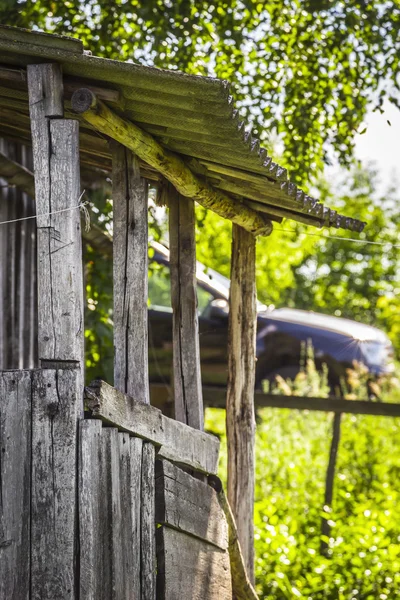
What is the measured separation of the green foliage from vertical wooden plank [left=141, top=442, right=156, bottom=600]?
2645 millimetres

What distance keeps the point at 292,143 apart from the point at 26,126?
3.10m

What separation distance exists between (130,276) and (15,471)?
122 cm

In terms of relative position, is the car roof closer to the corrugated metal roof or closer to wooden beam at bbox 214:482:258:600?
wooden beam at bbox 214:482:258:600

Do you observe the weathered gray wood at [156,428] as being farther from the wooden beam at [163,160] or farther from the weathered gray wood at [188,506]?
the wooden beam at [163,160]

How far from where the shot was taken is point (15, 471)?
380 centimetres

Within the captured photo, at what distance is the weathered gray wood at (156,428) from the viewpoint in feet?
13.1

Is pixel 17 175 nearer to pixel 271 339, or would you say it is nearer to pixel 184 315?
pixel 184 315

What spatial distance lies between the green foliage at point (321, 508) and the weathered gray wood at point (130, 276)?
304 centimetres

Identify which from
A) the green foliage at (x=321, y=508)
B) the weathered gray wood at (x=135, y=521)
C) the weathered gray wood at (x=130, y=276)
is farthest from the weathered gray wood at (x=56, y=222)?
the green foliage at (x=321, y=508)

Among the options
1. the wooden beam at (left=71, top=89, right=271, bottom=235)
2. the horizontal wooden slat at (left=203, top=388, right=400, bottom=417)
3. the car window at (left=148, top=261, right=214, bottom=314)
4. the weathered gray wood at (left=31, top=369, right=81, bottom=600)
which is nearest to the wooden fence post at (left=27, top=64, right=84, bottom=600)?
the weathered gray wood at (left=31, top=369, right=81, bottom=600)

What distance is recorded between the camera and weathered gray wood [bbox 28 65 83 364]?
3.93 m

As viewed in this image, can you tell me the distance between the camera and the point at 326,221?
5977mm

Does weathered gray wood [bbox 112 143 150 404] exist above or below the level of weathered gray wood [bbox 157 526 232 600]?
above

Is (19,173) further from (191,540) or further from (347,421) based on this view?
(347,421)
